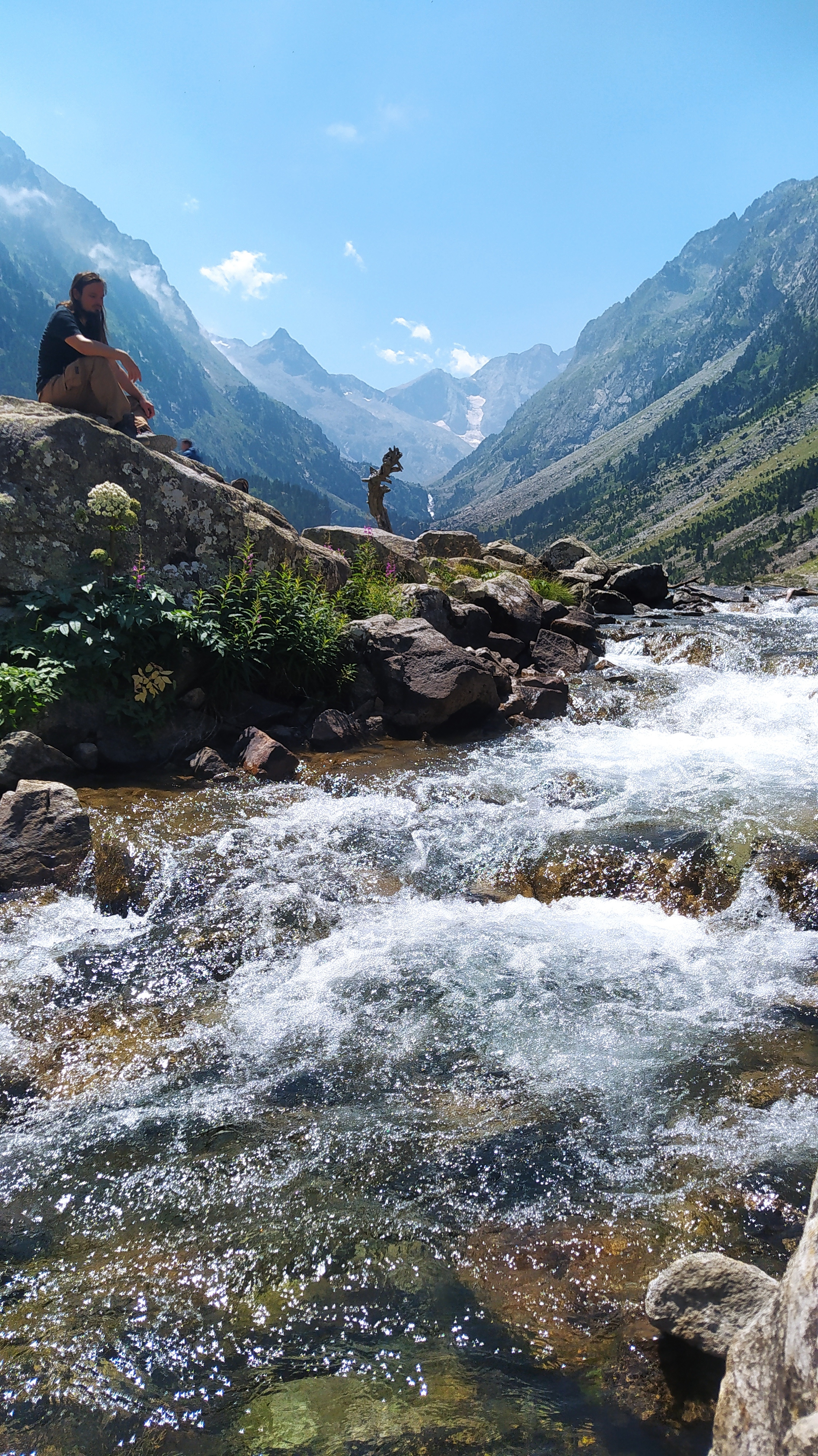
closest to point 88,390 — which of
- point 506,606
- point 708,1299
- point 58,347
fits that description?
point 58,347

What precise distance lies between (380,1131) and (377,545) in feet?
54.0

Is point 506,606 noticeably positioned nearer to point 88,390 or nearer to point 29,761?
point 88,390

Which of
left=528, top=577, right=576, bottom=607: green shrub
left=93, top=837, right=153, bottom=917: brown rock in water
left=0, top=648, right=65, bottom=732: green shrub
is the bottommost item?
left=93, top=837, right=153, bottom=917: brown rock in water

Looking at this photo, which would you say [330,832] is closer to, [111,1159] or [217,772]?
[217,772]

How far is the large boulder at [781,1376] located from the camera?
1.79m

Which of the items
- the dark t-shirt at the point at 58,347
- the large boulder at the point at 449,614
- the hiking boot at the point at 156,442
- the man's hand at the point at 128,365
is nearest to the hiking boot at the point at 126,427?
the hiking boot at the point at 156,442

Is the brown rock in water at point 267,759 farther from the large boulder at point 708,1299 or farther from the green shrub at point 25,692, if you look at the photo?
the large boulder at point 708,1299

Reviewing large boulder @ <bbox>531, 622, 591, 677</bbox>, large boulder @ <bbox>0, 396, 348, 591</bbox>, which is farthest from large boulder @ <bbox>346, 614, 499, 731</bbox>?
large boulder @ <bbox>531, 622, 591, 677</bbox>

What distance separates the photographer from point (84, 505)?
10680 mm

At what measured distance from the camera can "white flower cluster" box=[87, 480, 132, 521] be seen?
10297mm

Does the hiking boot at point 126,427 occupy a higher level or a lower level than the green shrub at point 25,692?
higher

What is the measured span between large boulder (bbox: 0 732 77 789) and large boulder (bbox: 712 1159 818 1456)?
8087 millimetres

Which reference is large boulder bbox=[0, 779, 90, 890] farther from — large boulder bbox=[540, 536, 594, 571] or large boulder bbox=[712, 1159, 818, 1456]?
large boulder bbox=[540, 536, 594, 571]

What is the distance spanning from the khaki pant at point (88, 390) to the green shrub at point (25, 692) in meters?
4.74
